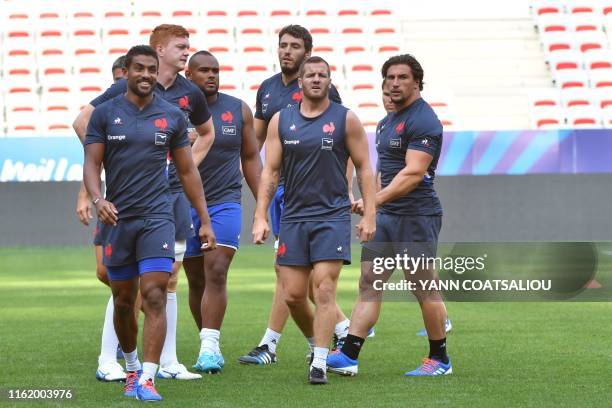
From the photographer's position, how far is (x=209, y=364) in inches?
358

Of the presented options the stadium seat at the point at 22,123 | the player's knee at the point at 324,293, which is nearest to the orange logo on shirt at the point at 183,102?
the player's knee at the point at 324,293

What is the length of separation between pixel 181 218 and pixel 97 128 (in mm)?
1166

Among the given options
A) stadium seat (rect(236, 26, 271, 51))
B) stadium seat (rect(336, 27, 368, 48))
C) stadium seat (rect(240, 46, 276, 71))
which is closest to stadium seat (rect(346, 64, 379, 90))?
stadium seat (rect(336, 27, 368, 48))

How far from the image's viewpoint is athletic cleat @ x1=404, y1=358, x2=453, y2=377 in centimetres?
883

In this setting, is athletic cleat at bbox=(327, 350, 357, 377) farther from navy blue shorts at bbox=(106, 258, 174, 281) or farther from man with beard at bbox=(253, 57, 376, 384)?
navy blue shorts at bbox=(106, 258, 174, 281)

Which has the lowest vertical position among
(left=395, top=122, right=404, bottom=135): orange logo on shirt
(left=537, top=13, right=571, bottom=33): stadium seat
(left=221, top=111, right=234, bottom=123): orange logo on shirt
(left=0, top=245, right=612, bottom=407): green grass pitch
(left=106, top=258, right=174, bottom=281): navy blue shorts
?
(left=0, top=245, right=612, bottom=407): green grass pitch

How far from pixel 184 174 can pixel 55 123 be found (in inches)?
723

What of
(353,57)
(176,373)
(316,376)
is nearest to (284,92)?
(176,373)

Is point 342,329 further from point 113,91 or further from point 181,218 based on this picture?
point 113,91

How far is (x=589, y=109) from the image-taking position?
26828 mm

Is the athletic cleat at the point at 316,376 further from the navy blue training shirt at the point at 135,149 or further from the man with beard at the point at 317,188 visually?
the navy blue training shirt at the point at 135,149

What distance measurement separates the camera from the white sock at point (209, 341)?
9.27 m

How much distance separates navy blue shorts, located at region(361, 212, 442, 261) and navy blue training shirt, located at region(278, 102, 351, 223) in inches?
17.1

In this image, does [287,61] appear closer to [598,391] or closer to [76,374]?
[76,374]
